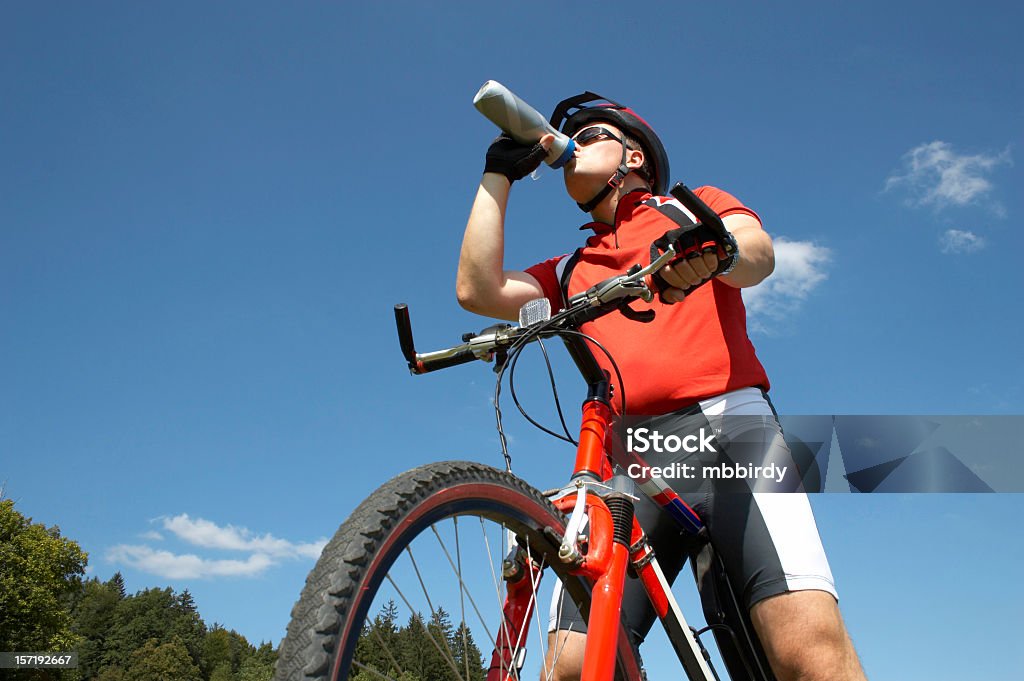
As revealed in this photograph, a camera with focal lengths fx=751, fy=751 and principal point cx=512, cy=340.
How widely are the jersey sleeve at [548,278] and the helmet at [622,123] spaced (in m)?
0.59

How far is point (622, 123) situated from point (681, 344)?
1.11 m

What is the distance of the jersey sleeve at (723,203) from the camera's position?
2.73 m

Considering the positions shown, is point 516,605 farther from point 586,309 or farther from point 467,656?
point 586,309

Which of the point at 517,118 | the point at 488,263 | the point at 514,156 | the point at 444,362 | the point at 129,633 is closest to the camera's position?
the point at 444,362

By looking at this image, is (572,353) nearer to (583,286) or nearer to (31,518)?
(583,286)

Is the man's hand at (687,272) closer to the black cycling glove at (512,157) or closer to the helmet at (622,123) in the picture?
the black cycling glove at (512,157)

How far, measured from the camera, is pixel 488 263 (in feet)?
9.42

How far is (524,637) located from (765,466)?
3.20 ft

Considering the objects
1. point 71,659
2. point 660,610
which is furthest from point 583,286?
point 71,659

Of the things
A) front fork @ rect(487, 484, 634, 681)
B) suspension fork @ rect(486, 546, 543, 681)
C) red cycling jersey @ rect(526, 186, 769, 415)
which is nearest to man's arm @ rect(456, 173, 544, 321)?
red cycling jersey @ rect(526, 186, 769, 415)

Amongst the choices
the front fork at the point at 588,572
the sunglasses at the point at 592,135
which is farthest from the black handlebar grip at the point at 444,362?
the sunglasses at the point at 592,135

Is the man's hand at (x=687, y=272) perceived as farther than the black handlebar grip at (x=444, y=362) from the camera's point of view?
No

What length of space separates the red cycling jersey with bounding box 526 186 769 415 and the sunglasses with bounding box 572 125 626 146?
0.40 m

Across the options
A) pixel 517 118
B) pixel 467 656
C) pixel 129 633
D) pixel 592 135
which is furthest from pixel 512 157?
pixel 129 633
